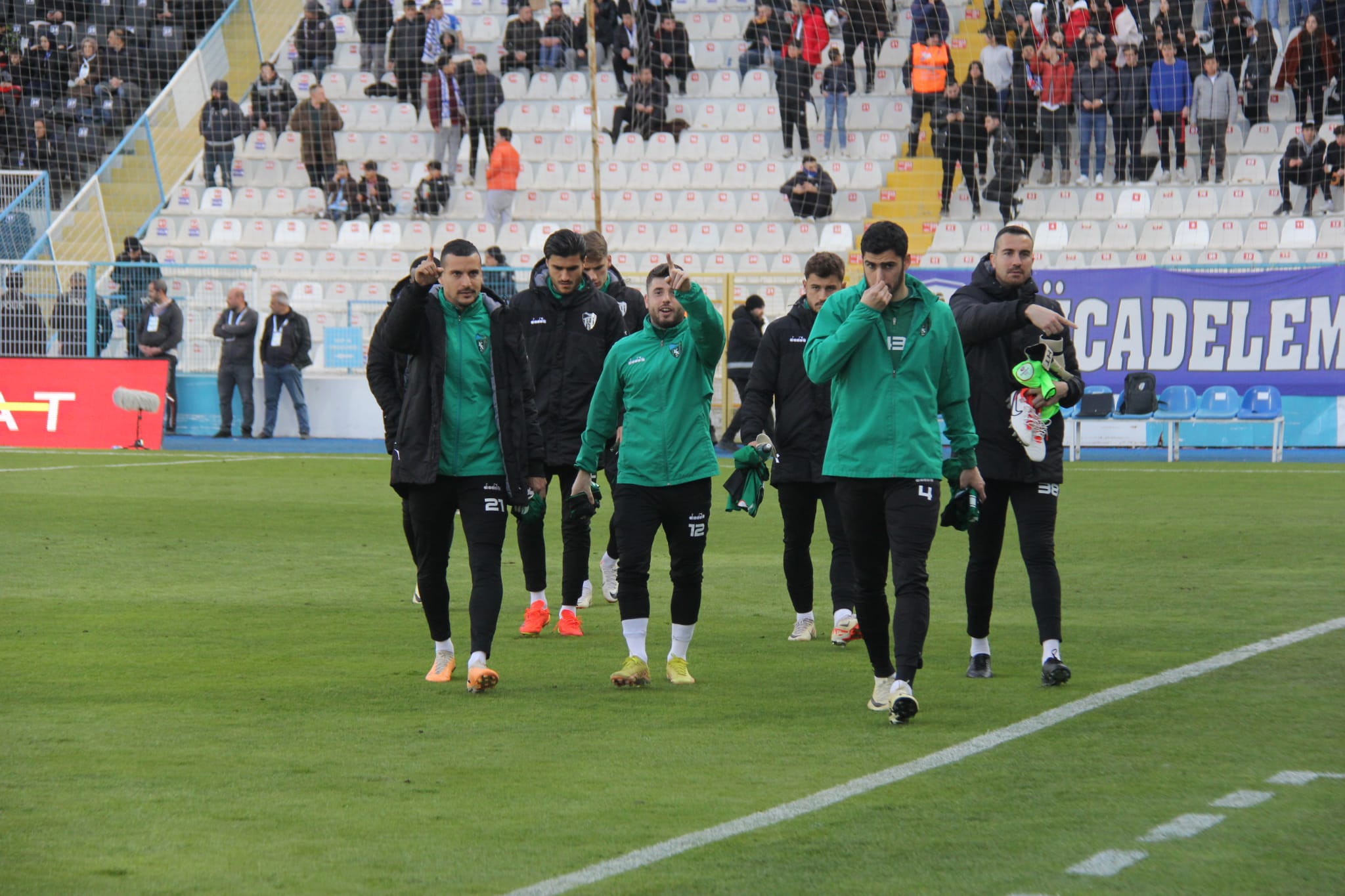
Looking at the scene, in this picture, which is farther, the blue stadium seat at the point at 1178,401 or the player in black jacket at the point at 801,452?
the blue stadium seat at the point at 1178,401

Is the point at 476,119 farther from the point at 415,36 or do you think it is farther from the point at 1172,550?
the point at 1172,550

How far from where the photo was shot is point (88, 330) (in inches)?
960

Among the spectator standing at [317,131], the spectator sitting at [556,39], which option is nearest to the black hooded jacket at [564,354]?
the spectator standing at [317,131]

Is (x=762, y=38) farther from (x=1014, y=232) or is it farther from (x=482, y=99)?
(x=1014, y=232)

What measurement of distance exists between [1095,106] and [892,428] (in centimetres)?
2100

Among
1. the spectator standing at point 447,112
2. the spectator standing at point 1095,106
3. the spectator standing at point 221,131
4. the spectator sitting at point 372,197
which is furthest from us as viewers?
the spectator standing at point 221,131

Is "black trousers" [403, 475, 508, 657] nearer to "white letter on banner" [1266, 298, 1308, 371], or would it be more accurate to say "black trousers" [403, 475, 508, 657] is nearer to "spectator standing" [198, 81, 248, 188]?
"white letter on banner" [1266, 298, 1308, 371]

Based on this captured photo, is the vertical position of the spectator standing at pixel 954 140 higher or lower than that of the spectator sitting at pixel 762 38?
lower

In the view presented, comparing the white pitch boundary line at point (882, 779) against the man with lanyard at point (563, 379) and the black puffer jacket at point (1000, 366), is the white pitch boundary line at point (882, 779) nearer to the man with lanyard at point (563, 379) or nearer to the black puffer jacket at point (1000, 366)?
the black puffer jacket at point (1000, 366)

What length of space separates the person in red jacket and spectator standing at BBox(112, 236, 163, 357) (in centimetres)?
1079

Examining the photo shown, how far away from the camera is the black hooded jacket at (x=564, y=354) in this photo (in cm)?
871

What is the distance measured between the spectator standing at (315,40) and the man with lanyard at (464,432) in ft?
85.6

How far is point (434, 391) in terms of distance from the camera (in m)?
6.84

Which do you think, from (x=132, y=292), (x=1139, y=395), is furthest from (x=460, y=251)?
(x=132, y=292)
